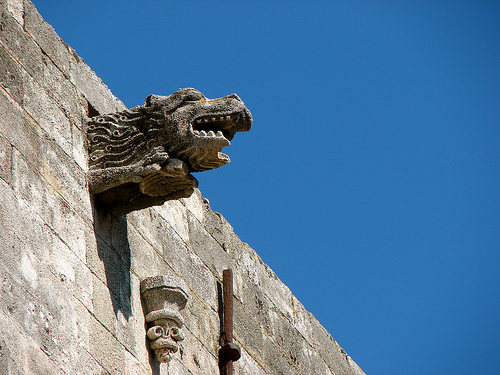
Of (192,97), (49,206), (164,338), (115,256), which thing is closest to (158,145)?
(192,97)

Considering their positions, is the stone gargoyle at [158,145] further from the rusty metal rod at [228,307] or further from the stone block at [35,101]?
the rusty metal rod at [228,307]

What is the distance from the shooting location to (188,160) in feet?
16.5

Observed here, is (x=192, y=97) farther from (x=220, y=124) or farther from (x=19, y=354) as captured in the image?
(x=19, y=354)

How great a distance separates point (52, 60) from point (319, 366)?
385cm

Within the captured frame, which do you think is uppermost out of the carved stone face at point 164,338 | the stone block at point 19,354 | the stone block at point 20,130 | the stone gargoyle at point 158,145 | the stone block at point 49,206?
the stone gargoyle at point 158,145

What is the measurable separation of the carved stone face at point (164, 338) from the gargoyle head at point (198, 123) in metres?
0.89

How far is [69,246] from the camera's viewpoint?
4.52 m

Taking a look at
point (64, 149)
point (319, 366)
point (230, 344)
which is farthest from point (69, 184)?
point (319, 366)

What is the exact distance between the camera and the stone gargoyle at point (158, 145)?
16.2 feet

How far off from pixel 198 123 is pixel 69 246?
41.5 inches

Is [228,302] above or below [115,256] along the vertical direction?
above

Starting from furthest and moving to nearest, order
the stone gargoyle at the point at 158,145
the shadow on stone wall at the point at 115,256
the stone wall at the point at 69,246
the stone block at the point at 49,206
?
the stone gargoyle at the point at 158,145, the shadow on stone wall at the point at 115,256, the stone block at the point at 49,206, the stone wall at the point at 69,246

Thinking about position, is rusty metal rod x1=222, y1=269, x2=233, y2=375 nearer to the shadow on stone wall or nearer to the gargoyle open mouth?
the shadow on stone wall

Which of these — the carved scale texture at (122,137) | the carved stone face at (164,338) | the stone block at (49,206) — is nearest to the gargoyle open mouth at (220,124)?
the carved scale texture at (122,137)
